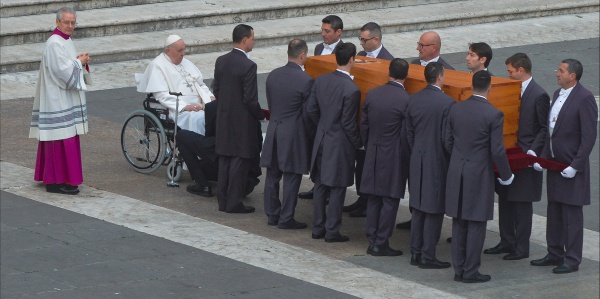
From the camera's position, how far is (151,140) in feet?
40.4

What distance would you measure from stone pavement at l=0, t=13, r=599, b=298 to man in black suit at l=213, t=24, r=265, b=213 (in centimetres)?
26

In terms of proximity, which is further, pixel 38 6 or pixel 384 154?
pixel 38 6

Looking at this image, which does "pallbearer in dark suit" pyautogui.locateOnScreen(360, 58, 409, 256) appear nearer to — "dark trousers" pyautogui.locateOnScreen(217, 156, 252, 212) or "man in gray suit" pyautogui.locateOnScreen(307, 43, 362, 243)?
"man in gray suit" pyautogui.locateOnScreen(307, 43, 362, 243)

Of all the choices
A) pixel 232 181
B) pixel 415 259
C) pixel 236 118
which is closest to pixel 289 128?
pixel 236 118

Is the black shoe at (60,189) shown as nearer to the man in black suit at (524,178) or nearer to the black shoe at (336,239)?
the black shoe at (336,239)

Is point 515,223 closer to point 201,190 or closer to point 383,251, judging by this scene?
point 383,251

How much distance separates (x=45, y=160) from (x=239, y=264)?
2.78m

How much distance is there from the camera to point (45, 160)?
1129cm

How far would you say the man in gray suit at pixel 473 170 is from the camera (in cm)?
912

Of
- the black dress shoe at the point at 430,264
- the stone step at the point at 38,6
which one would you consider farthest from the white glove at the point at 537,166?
the stone step at the point at 38,6

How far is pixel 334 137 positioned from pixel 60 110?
2.69 meters

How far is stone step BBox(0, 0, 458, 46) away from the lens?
56.2ft

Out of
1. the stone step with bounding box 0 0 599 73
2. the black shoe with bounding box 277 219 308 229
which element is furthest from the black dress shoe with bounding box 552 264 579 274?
the stone step with bounding box 0 0 599 73

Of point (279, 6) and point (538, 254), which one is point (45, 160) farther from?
point (279, 6)
